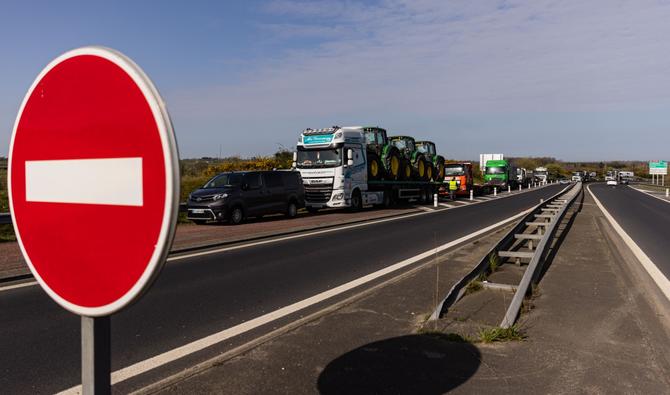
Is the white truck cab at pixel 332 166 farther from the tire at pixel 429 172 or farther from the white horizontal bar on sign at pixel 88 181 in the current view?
the white horizontal bar on sign at pixel 88 181

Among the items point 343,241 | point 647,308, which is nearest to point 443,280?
point 647,308

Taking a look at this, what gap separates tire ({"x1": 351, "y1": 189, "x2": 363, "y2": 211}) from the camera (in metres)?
22.0

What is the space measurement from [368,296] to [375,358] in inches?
81.3

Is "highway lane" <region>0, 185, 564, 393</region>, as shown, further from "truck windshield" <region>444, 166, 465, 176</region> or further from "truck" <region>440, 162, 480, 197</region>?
"truck windshield" <region>444, 166, 465, 176</region>

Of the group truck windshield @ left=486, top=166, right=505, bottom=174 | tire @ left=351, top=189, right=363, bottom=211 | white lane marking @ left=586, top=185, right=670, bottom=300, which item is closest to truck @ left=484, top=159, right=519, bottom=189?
truck windshield @ left=486, top=166, right=505, bottom=174

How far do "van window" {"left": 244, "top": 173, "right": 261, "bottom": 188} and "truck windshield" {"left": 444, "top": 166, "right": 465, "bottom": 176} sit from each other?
912 inches

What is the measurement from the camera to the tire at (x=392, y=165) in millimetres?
25428

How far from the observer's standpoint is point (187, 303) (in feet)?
20.0

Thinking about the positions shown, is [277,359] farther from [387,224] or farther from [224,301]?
[387,224]

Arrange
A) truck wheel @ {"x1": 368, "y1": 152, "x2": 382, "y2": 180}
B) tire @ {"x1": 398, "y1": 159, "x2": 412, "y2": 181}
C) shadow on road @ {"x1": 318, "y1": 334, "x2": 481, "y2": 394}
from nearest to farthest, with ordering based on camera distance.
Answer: shadow on road @ {"x1": 318, "y1": 334, "x2": 481, "y2": 394} → truck wheel @ {"x1": 368, "y1": 152, "x2": 382, "y2": 180} → tire @ {"x1": 398, "y1": 159, "x2": 412, "y2": 181}

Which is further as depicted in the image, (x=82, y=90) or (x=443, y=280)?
(x=443, y=280)

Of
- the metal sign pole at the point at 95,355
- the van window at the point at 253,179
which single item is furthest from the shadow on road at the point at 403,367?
the van window at the point at 253,179

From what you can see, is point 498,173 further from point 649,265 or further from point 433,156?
point 649,265

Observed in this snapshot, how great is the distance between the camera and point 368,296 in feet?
19.8
